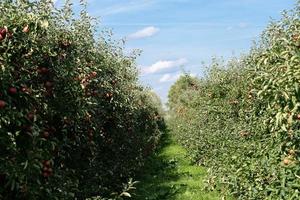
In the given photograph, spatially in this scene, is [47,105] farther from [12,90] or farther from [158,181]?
[158,181]

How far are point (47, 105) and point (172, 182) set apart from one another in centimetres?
911

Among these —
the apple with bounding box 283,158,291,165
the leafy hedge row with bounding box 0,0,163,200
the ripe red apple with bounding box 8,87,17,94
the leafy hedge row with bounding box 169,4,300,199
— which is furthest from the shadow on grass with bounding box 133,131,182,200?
the ripe red apple with bounding box 8,87,17,94

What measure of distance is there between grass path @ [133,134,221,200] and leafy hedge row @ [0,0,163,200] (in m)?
2.34

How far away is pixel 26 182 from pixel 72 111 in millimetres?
1873

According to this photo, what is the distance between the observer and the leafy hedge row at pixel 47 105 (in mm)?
5387

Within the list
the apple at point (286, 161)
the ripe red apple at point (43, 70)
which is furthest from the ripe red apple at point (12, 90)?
the apple at point (286, 161)

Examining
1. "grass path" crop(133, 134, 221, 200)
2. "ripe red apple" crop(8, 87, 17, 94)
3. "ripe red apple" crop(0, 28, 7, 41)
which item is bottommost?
"grass path" crop(133, 134, 221, 200)

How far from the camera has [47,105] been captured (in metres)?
6.70

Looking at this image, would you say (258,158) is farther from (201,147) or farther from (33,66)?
(201,147)

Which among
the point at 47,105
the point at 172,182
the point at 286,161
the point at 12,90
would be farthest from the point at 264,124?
the point at 172,182

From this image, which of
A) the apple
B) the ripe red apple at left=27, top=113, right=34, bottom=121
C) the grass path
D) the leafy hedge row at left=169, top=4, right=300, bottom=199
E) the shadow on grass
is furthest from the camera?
the shadow on grass

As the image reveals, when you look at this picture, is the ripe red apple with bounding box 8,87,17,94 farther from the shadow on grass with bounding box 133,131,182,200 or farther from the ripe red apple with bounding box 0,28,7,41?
the shadow on grass with bounding box 133,131,182,200

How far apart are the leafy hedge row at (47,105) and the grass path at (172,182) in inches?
92.2

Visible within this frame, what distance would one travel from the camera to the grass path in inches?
502
